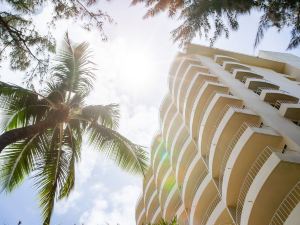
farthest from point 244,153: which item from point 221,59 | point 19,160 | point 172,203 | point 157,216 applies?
point 157,216

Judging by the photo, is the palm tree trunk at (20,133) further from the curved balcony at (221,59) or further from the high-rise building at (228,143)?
the curved balcony at (221,59)

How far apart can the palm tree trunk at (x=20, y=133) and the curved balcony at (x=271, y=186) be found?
7.34m

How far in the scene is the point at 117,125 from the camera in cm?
1351

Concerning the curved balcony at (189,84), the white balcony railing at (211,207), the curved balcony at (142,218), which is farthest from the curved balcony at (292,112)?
the curved balcony at (142,218)

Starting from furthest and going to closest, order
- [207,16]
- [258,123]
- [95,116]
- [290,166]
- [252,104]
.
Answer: [252,104]
[258,123]
[95,116]
[290,166]
[207,16]

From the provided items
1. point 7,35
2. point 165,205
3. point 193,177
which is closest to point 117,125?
point 7,35

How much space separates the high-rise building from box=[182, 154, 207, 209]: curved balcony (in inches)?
2.4

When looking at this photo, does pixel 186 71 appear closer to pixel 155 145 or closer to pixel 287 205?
pixel 155 145

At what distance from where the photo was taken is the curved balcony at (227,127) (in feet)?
51.4

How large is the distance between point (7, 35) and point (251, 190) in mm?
10099

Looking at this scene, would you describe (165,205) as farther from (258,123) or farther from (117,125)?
(117,125)

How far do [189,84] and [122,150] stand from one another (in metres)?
13.0

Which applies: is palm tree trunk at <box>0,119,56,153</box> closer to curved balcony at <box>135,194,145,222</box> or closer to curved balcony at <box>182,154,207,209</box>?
curved balcony at <box>182,154,207,209</box>

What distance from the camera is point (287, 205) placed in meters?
11.3
